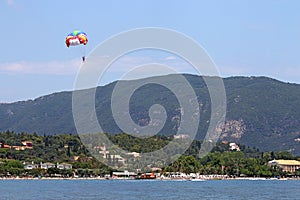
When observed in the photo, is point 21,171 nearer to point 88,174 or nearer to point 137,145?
point 88,174

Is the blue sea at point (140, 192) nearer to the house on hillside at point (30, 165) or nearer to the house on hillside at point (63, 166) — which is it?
the house on hillside at point (63, 166)

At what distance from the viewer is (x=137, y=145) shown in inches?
7815

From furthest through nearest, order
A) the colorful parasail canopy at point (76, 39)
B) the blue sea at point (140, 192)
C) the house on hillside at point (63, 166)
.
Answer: the house on hillside at point (63, 166)
the blue sea at point (140, 192)
the colorful parasail canopy at point (76, 39)

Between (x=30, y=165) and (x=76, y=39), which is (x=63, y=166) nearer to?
(x=30, y=165)

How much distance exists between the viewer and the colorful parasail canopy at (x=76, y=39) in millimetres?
61719

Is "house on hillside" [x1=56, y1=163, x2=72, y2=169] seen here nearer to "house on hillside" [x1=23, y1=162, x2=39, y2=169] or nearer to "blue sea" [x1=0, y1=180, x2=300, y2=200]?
"house on hillside" [x1=23, y1=162, x2=39, y2=169]

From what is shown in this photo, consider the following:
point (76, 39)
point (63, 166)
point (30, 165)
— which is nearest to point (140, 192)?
point (76, 39)

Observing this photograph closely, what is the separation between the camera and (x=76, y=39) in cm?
6188

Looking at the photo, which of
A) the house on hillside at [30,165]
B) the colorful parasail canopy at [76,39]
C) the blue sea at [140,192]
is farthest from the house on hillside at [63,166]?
the colorful parasail canopy at [76,39]

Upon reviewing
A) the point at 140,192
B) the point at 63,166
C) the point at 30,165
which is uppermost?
the point at 30,165

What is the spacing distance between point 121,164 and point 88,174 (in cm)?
1162

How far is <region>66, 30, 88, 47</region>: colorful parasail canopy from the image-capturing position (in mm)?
61719

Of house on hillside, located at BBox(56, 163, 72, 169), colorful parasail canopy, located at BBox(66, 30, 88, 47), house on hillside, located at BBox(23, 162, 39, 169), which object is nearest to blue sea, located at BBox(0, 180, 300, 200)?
colorful parasail canopy, located at BBox(66, 30, 88, 47)

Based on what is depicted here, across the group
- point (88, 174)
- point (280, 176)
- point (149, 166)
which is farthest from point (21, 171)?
point (280, 176)
